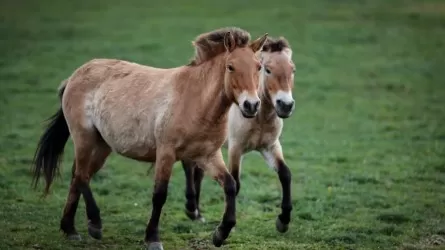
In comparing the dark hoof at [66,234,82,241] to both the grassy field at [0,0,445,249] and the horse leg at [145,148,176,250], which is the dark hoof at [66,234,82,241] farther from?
the horse leg at [145,148,176,250]

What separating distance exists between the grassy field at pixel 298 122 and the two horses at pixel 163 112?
2.82ft

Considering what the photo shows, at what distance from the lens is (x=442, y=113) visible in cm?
1703

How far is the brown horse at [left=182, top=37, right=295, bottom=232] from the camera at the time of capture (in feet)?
28.5

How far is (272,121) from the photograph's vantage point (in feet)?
30.2

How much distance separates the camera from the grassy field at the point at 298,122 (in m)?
9.48

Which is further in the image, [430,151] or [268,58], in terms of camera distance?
[430,151]

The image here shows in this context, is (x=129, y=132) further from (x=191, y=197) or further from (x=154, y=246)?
(x=191, y=197)

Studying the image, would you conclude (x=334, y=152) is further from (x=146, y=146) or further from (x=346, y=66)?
(x=346, y=66)

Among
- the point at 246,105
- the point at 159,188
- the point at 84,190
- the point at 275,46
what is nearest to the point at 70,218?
the point at 84,190

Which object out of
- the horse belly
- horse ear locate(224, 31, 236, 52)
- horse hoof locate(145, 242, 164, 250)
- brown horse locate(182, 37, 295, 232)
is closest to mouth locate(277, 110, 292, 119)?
brown horse locate(182, 37, 295, 232)

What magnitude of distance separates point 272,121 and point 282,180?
65 cm

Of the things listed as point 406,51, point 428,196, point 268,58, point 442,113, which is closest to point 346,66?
point 406,51

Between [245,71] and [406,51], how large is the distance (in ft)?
53.9

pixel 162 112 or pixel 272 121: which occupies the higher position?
pixel 162 112
